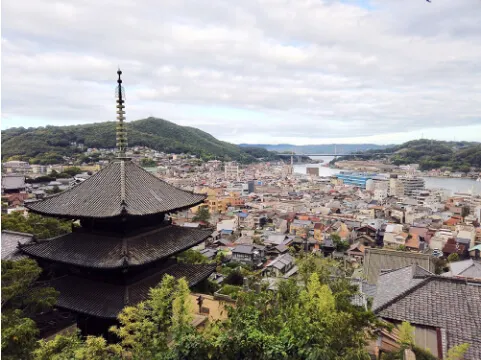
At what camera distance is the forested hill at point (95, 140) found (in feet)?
347

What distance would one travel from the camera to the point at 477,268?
26.6m

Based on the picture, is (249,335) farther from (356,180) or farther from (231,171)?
(356,180)

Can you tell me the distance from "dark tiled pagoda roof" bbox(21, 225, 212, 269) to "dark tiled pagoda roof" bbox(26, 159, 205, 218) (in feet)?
3.81

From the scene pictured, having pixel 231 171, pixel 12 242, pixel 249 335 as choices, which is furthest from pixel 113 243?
pixel 231 171

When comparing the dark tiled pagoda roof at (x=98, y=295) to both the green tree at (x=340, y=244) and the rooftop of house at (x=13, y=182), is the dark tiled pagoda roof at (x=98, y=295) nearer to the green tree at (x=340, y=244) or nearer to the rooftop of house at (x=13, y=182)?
the green tree at (x=340, y=244)

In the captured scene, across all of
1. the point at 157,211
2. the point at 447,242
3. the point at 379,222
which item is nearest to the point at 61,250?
the point at 157,211

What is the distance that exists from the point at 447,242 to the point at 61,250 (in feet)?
147

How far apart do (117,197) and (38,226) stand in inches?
546

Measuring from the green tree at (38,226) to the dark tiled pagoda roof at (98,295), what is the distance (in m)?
9.91

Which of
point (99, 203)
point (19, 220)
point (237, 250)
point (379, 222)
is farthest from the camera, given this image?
point (379, 222)

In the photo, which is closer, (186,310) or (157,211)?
(186,310)

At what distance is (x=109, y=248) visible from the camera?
11508 mm

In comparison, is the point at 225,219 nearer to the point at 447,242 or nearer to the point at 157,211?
the point at 447,242

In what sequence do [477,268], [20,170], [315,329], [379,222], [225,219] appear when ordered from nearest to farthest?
[315,329] < [477,268] < [379,222] < [225,219] < [20,170]
